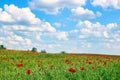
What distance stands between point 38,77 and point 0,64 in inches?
278

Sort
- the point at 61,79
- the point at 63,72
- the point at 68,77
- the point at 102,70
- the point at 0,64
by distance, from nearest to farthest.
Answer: the point at 61,79, the point at 68,77, the point at 63,72, the point at 102,70, the point at 0,64

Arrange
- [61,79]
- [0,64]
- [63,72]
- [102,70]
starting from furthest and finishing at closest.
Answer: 1. [0,64]
2. [102,70]
3. [63,72]
4. [61,79]

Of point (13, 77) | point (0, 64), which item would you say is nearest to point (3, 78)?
point (13, 77)

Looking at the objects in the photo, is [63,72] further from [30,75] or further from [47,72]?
[30,75]

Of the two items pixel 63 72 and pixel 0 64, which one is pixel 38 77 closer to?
pixel 63 72

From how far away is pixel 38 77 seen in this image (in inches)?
350

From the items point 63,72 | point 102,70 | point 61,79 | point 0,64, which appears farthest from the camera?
point 0,64

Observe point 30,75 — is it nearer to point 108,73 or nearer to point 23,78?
point 23,78

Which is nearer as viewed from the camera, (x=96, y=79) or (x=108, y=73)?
(x=96, y=79)

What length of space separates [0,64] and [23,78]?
6827 mm

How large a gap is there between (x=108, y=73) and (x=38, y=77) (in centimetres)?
265

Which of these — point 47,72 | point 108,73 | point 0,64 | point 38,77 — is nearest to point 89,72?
point 108,73

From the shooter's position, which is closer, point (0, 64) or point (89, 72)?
point (89, 72)

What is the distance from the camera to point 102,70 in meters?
11.0
